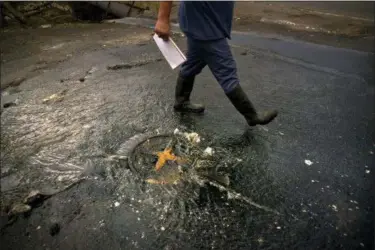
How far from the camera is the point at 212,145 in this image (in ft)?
11.5

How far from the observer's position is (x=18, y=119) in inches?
156

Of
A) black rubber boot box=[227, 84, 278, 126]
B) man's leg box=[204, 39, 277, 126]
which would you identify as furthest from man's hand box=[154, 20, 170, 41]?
black rubber boot box=[227, 84, 278, 126]

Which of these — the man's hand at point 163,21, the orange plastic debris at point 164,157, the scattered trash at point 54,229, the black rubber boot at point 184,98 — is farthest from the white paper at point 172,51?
the scattered trash at point 54,229

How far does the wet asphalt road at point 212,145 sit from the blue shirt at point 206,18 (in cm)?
112

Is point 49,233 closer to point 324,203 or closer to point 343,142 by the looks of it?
point 324,203

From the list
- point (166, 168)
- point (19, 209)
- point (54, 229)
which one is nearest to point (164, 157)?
point (166, 168)

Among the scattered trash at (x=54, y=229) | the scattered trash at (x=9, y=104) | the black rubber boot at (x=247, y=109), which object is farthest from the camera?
the scattered trash at (x=9, y=104)

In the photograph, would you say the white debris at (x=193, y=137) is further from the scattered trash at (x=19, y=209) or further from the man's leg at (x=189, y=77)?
the scattered trash at (x=19, y=209)

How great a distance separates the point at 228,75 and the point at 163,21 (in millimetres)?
849

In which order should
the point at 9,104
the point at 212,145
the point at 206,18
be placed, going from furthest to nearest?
the point at 9,104, the point at 212,145, the point at 206,18

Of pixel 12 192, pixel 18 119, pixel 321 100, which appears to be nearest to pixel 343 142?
pixel 321 100

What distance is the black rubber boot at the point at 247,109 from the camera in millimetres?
3465

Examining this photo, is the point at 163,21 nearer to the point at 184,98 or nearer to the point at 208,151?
the point at 184,98

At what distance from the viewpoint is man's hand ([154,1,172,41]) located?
315 cm
